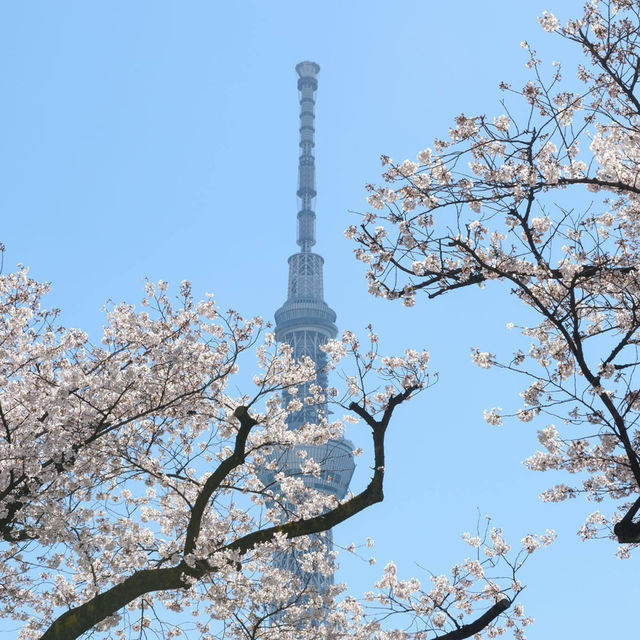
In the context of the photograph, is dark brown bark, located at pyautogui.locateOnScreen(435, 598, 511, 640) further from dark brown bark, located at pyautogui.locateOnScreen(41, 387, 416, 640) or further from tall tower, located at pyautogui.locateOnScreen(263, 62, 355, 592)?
tall tower, located at pyautogui.locateOnScreen(263, 62, 355, 592)

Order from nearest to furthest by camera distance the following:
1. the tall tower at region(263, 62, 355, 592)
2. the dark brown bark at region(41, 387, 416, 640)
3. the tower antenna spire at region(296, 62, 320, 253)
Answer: the dark brown bark at region(41, 387, 416, 640), the tall tower at region(263, 62, 355, 592), the tower antenna spire at region(296, 62, 320, 253)

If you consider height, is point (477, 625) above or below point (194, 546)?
below

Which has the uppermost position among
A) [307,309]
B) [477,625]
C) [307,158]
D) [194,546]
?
[307,158]

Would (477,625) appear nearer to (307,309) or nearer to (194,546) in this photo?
(194,546)

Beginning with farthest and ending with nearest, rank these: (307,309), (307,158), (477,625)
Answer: (307,158), (307,309), (477,625)

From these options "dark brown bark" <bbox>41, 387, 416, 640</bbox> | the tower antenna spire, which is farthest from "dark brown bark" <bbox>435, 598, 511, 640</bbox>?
the tower antenna spire

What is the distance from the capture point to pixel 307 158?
5517 inches

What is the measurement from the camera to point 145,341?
1138cm

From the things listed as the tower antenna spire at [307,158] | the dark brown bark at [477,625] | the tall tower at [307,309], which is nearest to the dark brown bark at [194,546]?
the dark brown bark at [477,625]

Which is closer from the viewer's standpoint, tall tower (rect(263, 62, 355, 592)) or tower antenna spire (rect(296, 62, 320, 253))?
tall tower (rect(263, 62, 355, 592))

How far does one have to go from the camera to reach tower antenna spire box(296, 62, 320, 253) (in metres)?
134

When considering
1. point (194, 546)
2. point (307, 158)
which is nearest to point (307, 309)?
point (307, 158)

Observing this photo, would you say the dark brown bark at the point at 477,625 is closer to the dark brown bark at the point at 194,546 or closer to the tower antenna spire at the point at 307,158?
the dark brown bark at the point at 194,546

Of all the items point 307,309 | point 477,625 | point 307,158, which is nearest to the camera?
point 477,625
